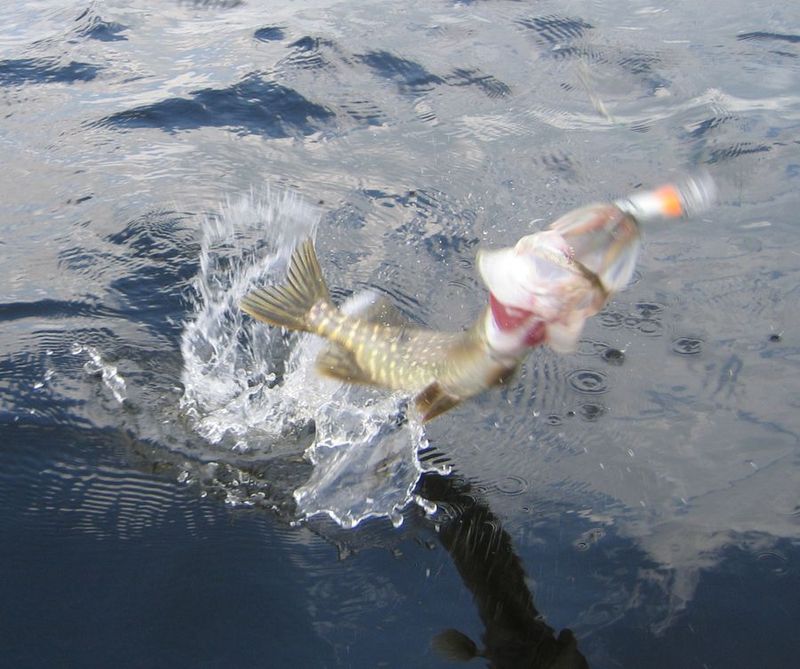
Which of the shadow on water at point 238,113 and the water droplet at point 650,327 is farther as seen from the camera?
the shadow on water at point 238,113

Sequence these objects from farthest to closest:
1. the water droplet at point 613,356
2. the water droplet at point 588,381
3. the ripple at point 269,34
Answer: the ripple at point 269,34, the water droplet at point 613,356, the water droplet at point 588,381

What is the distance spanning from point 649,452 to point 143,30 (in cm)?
684

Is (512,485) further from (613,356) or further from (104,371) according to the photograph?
(104,371)

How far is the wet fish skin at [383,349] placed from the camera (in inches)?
109

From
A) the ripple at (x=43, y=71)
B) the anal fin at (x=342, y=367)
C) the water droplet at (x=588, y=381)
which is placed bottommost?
the ripple at (x=43, y=71)

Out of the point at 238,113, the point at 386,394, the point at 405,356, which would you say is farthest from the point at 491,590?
the point at 238,113

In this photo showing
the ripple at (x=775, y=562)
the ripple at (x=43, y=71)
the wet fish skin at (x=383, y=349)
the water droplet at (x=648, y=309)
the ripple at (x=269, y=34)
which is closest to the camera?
the wet fish skin at (x=383, y=349)

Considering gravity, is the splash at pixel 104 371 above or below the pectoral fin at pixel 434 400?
below

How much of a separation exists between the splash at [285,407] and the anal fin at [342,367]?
267mm

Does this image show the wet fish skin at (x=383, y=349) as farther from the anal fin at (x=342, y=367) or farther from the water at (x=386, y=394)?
the water at (x=386, y=394)

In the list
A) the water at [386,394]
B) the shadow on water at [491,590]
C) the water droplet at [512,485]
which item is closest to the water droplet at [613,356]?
the water at [386,394]

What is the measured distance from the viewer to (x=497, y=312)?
2.44 meters

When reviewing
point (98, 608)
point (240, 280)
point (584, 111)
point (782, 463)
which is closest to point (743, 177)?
point (584, 111)

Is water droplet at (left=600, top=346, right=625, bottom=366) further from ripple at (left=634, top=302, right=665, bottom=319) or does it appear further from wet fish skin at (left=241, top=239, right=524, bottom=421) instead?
wet fish skin at (left=241, top=239, right=524, bottom=421)
